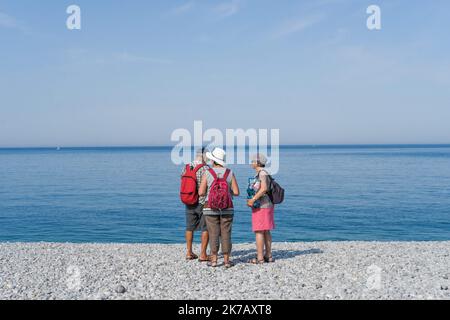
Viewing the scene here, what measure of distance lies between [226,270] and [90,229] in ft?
41.3

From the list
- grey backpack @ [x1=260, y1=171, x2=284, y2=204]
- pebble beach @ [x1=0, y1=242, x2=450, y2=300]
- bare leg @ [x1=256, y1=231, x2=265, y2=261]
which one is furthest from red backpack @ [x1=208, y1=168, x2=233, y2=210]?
pebble beach @ [x1=0, y1=242, x2=450, y2=300]

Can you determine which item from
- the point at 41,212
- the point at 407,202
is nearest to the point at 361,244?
the point at 407,202

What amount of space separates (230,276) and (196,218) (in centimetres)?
156

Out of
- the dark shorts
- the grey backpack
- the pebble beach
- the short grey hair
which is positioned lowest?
the pebble beach

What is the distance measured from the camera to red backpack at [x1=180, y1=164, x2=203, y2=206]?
867cm

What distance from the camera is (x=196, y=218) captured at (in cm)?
905

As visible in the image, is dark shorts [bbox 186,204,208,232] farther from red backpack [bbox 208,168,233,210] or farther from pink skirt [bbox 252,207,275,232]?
pink skirt [bbox 252,207,275,232]

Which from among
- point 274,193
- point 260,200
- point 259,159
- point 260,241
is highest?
point 259,159

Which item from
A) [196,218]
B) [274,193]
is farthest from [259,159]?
[196,218]

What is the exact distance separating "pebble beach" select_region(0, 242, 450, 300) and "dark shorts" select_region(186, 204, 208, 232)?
0.75m

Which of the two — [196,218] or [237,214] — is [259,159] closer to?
[196,218]

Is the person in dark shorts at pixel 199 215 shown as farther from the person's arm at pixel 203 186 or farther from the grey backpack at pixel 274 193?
the grey backpack at pixel 274 193

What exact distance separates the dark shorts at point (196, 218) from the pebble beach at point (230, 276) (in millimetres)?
745
